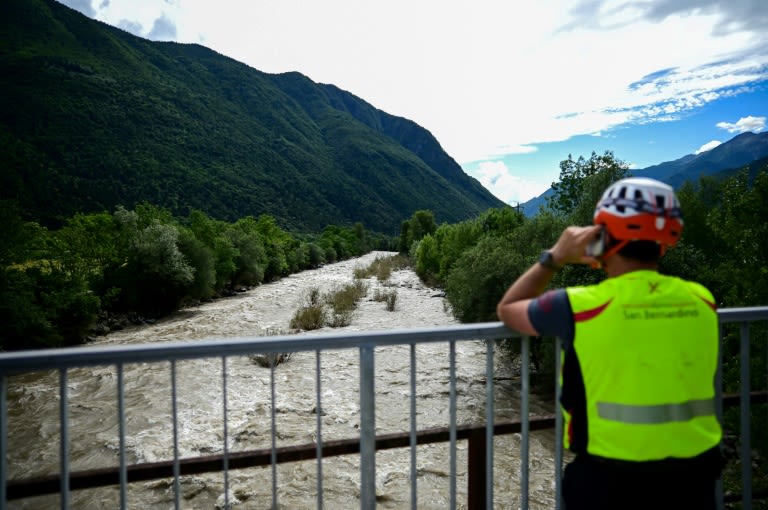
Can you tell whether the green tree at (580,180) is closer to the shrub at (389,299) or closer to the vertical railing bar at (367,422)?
the shrub at (389,299)

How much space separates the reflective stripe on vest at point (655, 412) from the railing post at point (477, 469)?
1157mm

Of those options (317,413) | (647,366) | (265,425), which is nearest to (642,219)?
(647,366)

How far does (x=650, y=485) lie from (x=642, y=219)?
31.8 inches

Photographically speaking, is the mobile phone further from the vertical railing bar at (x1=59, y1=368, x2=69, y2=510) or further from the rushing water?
the rushing water

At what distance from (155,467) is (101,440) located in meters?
9.43

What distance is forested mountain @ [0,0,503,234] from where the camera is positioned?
75062 millimetres

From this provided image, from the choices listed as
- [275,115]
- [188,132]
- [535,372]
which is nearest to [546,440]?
[535,372]

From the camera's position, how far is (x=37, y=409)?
1133 cm

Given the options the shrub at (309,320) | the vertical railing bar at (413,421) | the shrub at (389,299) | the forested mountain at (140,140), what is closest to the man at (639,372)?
the vertical railing bar at (413,421)

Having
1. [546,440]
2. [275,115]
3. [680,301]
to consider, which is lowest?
[546,440]

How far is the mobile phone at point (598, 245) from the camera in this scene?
5.11 ft

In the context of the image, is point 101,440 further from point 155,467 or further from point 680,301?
point 680,301

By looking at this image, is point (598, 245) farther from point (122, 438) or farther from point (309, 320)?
point (309, 320)

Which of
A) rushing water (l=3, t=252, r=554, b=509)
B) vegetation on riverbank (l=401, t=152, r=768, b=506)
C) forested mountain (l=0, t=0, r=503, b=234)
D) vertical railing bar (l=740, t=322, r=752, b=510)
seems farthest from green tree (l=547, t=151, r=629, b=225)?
forested mountain (l=0, t=0, r=503, b=234)
